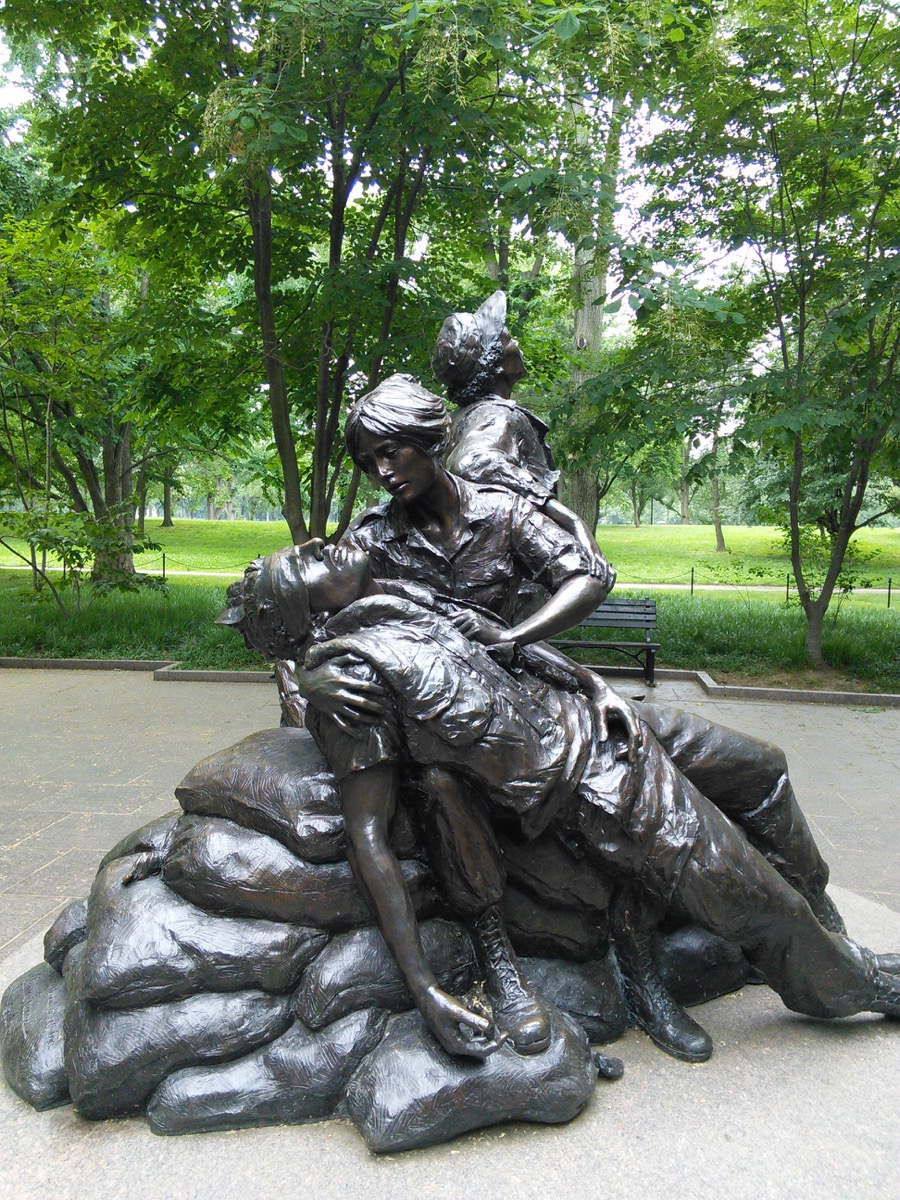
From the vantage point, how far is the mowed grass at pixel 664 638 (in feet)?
30.3

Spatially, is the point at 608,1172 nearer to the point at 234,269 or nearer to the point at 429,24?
the point at 429,24

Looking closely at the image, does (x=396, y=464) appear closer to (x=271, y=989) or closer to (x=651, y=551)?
(x=271, y=989)

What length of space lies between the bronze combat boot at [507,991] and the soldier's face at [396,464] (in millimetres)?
1233

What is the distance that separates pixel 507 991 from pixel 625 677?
692 centimetres

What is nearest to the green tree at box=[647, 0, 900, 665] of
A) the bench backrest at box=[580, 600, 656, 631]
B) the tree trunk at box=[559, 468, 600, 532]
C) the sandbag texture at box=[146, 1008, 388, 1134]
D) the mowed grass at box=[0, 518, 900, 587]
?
the bench backrest at box=[580, 600, 656, 631]

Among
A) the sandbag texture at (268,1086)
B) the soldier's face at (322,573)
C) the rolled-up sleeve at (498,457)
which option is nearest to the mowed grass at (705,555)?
the rolled-up sleeve at (498,457)

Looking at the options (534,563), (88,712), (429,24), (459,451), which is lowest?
(88,712)

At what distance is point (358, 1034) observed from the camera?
2.36m

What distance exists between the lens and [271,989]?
242cm

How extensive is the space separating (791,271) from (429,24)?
4.43 m

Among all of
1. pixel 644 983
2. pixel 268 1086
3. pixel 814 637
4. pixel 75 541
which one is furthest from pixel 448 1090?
pixel 75 541

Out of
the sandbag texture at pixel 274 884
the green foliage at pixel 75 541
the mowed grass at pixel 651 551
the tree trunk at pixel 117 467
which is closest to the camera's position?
the sandbag texture at pixel 274 884

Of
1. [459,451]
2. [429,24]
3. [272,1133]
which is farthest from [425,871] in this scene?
[429,24]

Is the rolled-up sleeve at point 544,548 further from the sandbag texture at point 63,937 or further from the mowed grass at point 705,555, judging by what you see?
the mowed grass at point 705,555
